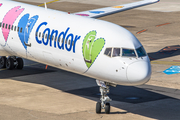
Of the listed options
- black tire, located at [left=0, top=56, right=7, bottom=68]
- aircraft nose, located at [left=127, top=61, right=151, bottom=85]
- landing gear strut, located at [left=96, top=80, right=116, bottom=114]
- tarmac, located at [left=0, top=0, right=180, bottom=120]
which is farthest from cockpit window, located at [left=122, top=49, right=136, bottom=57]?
black tire, located at [left=0, top=56, right=7, bottom=68]

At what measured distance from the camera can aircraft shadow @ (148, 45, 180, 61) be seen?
33.7 metres

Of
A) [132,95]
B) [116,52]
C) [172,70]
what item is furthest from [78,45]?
[172,70]

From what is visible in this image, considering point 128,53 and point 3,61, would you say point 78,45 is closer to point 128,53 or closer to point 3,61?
point 128,53

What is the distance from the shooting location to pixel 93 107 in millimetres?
20656

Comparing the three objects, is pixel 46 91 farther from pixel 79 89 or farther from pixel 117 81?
pixel 117 81

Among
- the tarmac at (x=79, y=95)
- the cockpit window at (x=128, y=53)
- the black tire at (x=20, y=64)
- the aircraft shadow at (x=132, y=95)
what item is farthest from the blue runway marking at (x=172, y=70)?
the black tire at (x=20, y=64)

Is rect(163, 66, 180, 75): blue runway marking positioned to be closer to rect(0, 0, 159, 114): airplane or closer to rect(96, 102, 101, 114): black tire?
rect(0, 0, 159, 114): airplane

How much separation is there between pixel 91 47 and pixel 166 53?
17269 millimetres

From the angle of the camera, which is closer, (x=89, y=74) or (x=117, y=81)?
(x=117, y=81)

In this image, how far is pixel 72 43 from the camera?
66.7 ft

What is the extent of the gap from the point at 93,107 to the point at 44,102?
2989 millimetres

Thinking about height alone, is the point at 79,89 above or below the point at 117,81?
below

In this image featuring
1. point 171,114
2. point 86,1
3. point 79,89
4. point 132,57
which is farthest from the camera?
point 86,1

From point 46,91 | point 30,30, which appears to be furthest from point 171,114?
point 30,30
